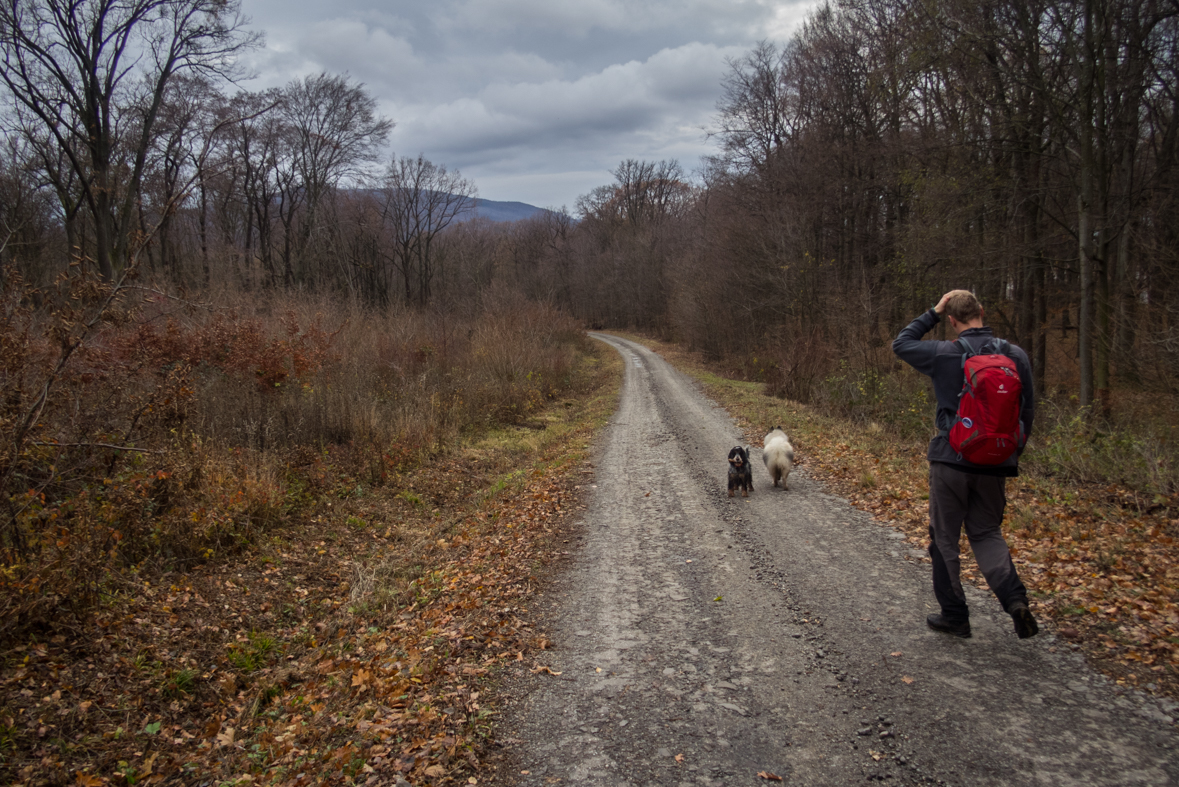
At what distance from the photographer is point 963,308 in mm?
4051

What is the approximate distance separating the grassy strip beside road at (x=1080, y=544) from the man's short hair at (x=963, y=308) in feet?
7.48

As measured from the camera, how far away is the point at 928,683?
376cm

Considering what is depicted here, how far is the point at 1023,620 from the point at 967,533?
22.5 inches

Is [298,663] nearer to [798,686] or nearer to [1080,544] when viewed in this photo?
[798,686]

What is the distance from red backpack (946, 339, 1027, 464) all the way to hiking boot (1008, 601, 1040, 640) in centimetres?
89

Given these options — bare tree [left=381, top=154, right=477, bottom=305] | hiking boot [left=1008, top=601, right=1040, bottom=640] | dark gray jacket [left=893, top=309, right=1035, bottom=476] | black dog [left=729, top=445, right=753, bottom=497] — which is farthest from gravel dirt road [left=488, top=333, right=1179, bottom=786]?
bare tree [left=381, top=154, right=477, bottom=305]

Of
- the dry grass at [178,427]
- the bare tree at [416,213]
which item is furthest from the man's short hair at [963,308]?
the bare tree at [416,213]

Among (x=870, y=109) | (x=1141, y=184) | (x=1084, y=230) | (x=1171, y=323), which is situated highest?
(x=870, y=109)

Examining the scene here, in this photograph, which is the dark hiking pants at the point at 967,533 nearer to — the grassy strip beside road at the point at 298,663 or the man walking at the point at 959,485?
the man walking at the point at 959,485

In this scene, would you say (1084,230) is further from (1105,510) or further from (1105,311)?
(1105,510)

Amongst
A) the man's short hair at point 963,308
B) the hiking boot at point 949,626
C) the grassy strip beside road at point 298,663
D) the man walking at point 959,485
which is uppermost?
the man's short hair at point 963,308

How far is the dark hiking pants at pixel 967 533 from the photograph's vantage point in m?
3.84

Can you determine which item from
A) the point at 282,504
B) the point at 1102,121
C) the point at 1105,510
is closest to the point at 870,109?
the point at 1102,121

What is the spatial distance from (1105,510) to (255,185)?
1508 inches
